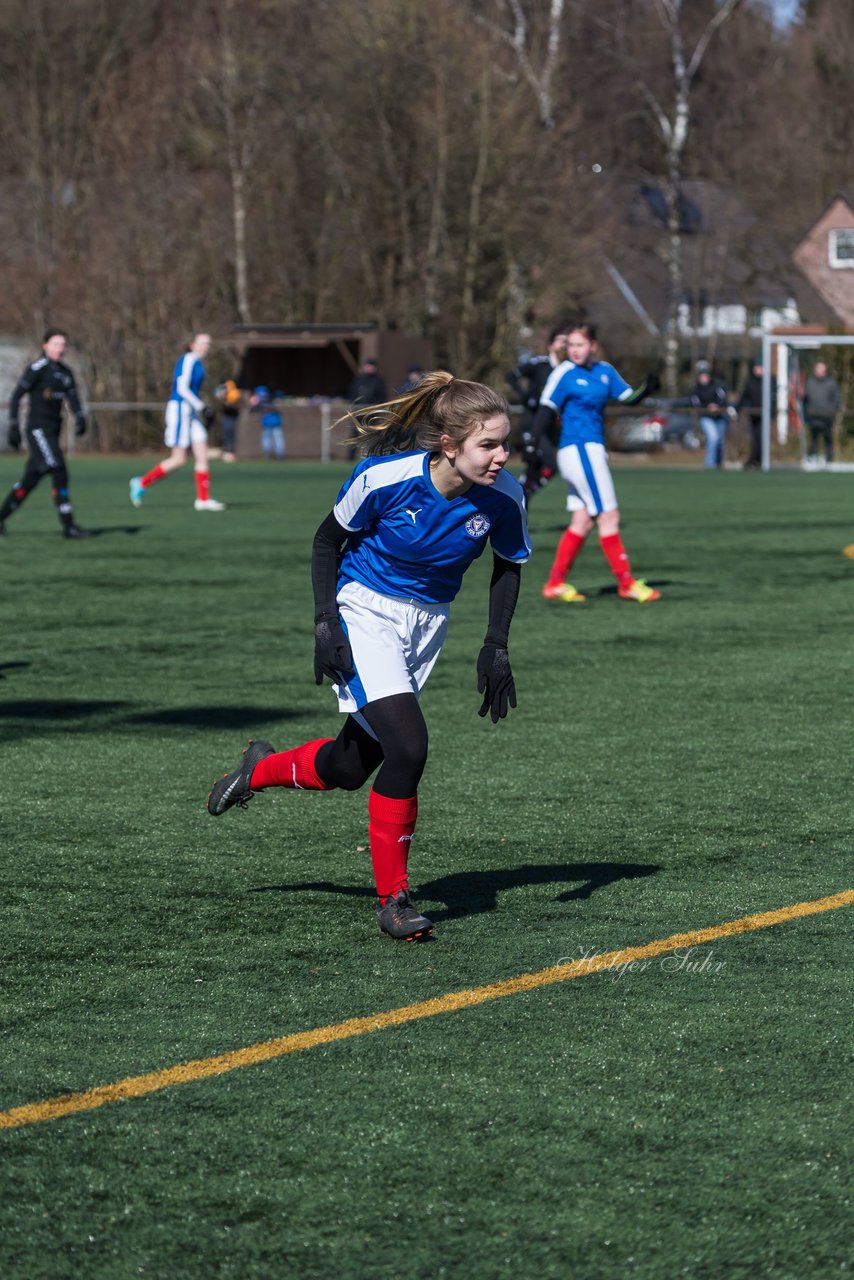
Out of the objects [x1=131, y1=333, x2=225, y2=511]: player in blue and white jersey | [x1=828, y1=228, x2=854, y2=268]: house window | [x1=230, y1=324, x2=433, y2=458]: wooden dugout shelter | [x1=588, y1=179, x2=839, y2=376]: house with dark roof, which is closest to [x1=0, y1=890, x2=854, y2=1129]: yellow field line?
[x1=131, y1=333, x2=225, y2=511]: player in blue and white jersey

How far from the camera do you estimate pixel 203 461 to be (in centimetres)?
2509

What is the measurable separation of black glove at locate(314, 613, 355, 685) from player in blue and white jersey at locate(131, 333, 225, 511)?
17625 millimetres

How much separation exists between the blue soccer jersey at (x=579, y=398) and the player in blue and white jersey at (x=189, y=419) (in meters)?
Answer: 9.55

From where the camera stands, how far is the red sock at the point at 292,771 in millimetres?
5965

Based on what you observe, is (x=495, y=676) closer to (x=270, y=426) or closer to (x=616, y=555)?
(x=616, y=555)

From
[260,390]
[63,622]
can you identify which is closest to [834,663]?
[63,622]

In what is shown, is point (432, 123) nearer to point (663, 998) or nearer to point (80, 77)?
point (80, 77)

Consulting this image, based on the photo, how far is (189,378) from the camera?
2328cm

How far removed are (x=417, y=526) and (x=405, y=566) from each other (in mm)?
145

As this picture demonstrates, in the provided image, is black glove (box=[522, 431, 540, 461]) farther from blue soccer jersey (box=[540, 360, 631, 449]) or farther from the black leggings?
the black leggings

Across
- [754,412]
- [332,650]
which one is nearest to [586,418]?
[332,650]

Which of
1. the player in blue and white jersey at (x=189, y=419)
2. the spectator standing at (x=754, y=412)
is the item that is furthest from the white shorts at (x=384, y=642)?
the spectator standing at (x=754, y=412)

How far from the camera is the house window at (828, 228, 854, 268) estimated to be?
245 ft

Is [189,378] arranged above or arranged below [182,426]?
above
